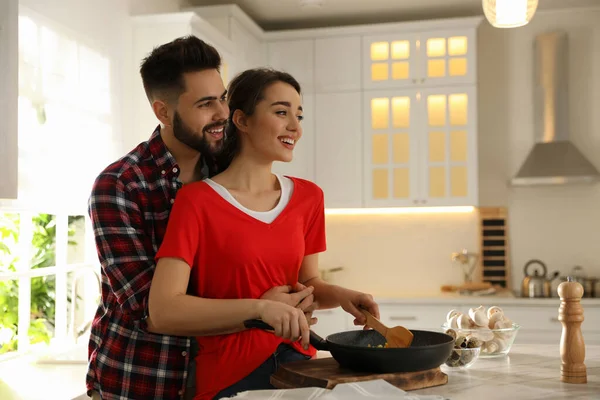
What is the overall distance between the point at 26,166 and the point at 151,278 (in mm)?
1317

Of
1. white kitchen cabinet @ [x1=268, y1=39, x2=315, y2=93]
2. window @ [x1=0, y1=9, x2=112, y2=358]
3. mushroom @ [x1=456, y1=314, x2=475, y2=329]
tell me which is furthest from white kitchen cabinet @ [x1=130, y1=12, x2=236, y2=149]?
mushroom @ [x1=456, y1=314, x2=475, y2=329]

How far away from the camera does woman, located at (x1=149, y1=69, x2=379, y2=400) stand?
1616 millimetres

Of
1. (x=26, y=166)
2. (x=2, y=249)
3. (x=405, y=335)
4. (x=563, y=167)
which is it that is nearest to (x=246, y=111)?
(x=405, y=335)

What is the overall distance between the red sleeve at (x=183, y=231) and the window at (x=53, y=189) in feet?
4.20

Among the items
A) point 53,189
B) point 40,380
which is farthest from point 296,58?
point 40,380

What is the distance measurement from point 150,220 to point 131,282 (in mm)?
180

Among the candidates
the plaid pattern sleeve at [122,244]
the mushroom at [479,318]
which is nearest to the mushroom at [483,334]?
the mushroom at [479,318]

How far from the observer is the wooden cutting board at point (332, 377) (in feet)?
4.93

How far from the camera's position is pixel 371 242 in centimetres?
535

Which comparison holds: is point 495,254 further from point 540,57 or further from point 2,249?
point 2,249

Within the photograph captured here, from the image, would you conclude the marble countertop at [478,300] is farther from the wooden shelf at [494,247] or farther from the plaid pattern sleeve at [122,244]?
the plaid pattern sleeve at [122,244]

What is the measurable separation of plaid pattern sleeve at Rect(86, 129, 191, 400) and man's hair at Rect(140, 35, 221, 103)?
20 cm

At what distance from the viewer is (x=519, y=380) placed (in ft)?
5.43

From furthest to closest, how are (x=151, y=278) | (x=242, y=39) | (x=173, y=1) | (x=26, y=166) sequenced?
(x=242, y=39), (x=173, y=1), (x=26, y=166), (x=151, y=278)
